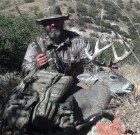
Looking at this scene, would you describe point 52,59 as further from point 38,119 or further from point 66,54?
point 38,119

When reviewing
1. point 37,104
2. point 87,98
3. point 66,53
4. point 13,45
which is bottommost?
point 13,45

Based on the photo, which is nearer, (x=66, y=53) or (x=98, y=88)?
(x=98, y=88)

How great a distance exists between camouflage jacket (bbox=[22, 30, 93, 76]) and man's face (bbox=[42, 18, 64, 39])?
160mm

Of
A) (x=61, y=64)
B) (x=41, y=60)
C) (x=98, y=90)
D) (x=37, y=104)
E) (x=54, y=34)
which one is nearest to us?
(x=37, y=104)

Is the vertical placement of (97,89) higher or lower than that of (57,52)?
lower

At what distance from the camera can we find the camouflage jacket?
9844mm

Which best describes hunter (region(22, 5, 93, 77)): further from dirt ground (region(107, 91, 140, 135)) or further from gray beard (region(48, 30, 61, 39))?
dirt ground (region(107, 91, 140, 135))

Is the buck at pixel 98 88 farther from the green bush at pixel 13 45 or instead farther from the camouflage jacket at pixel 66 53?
the green bush at pixel 13 45

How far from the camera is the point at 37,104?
27.5 feet

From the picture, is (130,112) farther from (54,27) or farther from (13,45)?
(13,45)

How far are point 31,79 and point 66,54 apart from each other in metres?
1.23

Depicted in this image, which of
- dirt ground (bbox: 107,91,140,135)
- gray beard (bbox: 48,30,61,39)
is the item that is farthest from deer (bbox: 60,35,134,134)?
gray beard (bbox: 48,30,61,39)

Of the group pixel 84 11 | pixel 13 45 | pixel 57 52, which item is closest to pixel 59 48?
pixel 57 52

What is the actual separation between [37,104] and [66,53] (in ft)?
5.98
